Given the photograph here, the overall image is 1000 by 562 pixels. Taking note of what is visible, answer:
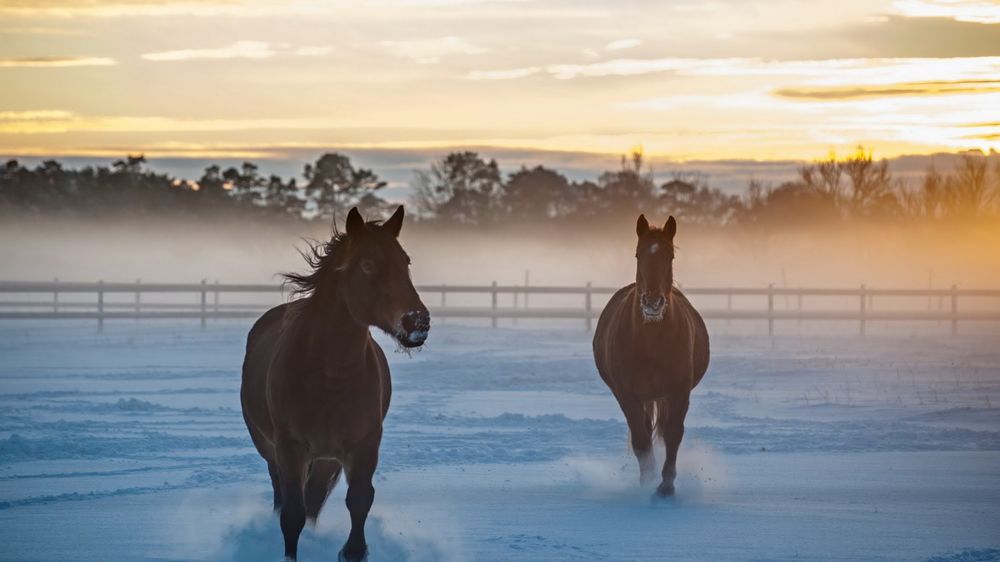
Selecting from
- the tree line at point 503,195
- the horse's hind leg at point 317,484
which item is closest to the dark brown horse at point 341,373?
the horse's hind leg at point 317,484

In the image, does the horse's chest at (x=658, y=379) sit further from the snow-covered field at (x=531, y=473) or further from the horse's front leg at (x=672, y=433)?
the snow-covered field at (x=531, y=473)

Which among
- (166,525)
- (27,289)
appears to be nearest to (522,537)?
(166,525)

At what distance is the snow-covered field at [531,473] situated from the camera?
296 inches

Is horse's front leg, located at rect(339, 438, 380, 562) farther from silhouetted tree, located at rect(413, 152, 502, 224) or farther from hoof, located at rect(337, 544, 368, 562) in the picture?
silhouetted tree, located at rect(413, 152, 502, 224)

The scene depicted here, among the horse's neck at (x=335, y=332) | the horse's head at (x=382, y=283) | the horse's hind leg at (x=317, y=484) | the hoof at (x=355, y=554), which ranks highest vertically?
the horse's head at (x=382, y=283)

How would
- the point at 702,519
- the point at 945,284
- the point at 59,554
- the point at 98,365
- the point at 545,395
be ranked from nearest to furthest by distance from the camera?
the point at 59,554 → the point at 702,519 → the point at 545,395 → the point at 98,365 → the point at 945,284

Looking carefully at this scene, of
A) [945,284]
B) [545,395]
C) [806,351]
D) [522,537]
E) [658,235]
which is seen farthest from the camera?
[945,284]

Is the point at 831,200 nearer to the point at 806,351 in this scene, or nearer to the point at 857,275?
the point at 857,275

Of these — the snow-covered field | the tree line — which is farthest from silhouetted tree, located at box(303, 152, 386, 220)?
the snow-covered field

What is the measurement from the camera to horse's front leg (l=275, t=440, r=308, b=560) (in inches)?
261

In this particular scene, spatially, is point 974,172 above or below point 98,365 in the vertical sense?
above

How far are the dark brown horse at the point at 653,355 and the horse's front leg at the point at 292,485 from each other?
349cm

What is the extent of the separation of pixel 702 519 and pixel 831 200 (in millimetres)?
60334

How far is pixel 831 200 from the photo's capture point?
6600 cm
